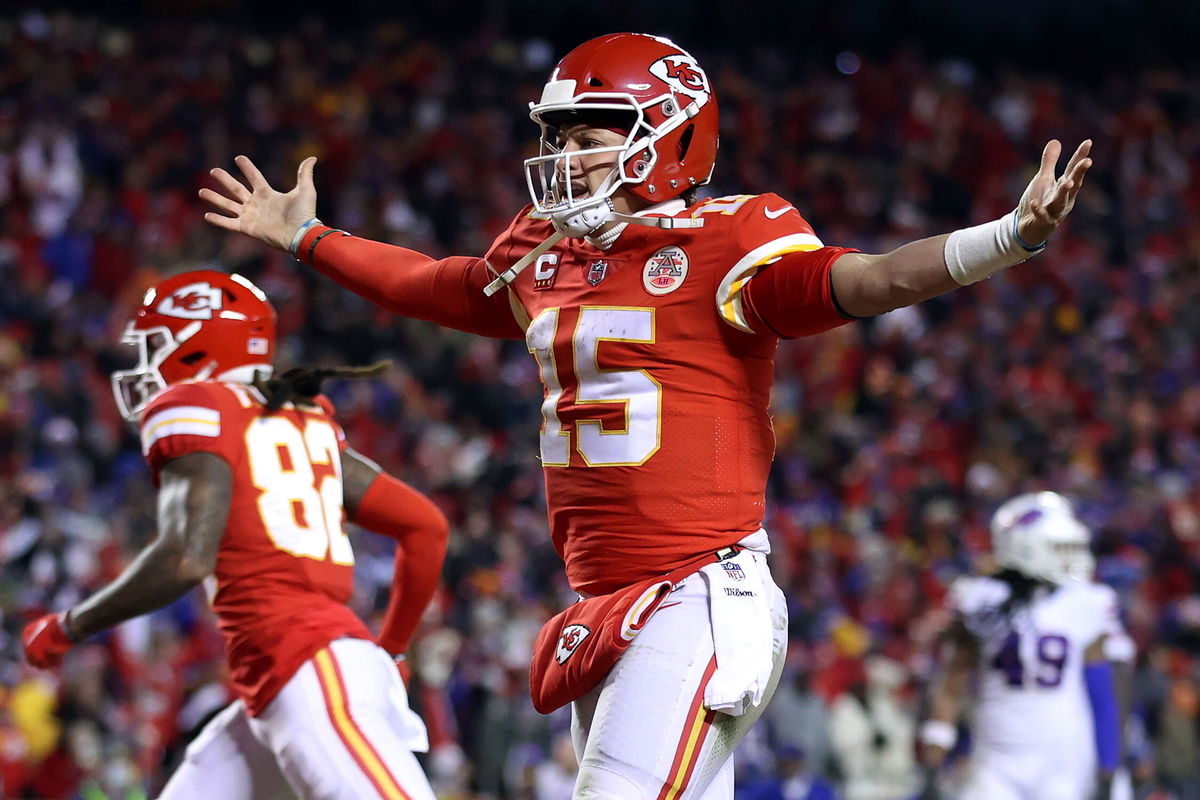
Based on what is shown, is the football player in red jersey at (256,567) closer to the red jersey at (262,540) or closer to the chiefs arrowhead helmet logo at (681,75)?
the red jersey at (262,540)

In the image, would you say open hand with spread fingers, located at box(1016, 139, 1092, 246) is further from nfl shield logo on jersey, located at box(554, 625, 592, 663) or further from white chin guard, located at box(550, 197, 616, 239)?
nfl shield logo on jersey, located at box(554, 625, 592, 663)

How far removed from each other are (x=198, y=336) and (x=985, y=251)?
2.46 meters

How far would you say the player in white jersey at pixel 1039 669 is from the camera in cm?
618

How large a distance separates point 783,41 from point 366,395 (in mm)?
8939

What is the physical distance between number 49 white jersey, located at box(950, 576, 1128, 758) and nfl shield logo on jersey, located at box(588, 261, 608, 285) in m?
3.64

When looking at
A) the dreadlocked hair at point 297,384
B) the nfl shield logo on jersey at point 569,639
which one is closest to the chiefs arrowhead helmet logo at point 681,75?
the nfl shield logo on jersey at point 569,639

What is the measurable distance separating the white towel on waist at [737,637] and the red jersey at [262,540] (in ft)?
4.40

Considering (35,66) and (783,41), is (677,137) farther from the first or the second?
(783,41)

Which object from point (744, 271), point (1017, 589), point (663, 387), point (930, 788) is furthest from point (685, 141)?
point (930, 788)

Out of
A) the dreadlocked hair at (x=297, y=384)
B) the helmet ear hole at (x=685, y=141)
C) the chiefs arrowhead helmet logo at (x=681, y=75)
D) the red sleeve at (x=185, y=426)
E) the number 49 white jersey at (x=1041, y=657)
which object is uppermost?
the chiefs arrowhead helmet logo at (x=681, y=75)

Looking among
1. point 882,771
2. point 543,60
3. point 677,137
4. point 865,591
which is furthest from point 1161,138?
point 677,137

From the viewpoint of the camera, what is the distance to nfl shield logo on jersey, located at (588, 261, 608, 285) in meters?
3.16

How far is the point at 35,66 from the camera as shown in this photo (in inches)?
509

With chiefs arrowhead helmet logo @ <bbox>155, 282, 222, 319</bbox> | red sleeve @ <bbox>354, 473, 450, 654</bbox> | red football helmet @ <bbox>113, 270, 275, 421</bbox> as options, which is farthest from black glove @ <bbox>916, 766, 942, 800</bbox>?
chiefs arrowhead helmet logo @ <bbox>155, 282, 222, 319</bbox>
